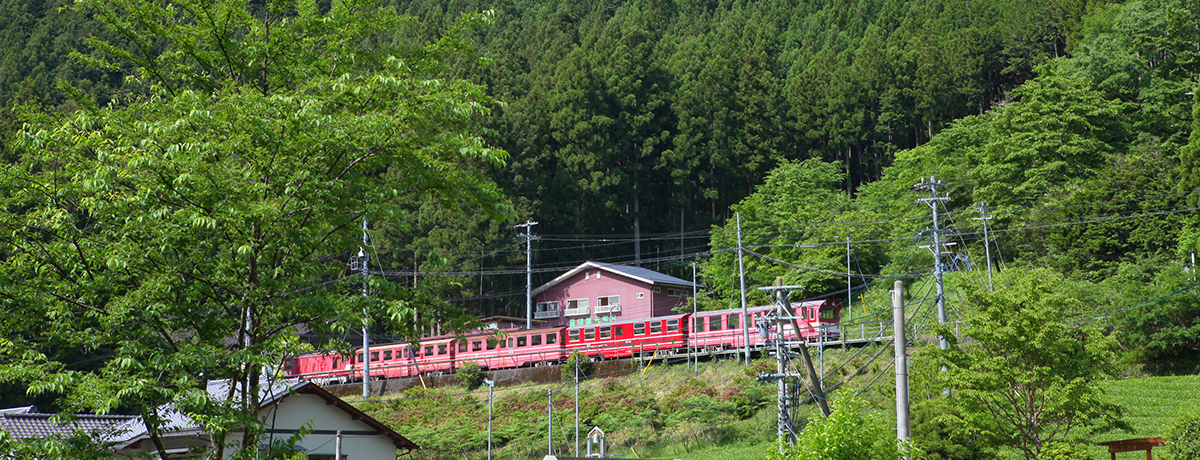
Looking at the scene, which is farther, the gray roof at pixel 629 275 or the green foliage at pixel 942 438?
the gray roof at pixel 629 275

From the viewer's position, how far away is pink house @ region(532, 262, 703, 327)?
44438mm

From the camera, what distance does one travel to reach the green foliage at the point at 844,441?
10.6m

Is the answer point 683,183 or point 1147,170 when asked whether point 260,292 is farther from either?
point 683,183

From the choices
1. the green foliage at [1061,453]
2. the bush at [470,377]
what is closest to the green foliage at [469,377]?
the bush at [470,377]

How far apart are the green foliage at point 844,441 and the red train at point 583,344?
21501 mm

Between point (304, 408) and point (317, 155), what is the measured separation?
1162 centimetres

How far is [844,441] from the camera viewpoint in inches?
417

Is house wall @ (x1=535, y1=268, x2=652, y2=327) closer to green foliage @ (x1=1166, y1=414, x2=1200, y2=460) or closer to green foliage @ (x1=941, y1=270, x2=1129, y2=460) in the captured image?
green foliage @ (x1=941, y1=270, x2=1129, y2=460)

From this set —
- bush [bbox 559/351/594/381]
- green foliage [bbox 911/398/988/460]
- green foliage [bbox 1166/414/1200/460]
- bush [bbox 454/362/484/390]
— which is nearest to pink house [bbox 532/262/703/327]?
bush [bbox 454/362/484/390]


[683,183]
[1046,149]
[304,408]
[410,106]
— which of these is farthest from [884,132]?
[410,106]

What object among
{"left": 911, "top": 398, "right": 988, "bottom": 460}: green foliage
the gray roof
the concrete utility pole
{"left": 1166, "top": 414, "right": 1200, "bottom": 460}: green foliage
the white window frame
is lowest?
{"left": 911, "top": 398, "right": 988, "bottom": 460}: green foliage

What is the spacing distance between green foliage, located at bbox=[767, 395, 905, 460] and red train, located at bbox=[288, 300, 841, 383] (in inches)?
846

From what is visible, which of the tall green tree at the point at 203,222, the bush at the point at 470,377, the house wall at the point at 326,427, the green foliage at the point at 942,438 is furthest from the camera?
the bush at the point at 470,377

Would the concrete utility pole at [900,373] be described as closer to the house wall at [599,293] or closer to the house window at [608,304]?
the house wall at [599,293]
